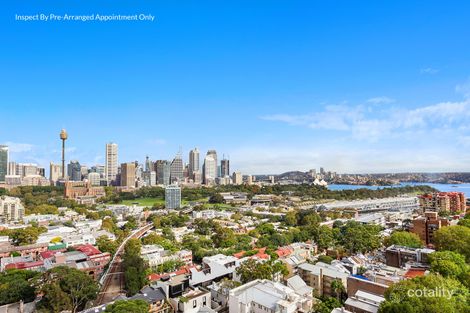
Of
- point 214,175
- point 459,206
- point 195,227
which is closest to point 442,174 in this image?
point 214,175

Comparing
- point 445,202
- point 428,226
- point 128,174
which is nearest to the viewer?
point 428,226

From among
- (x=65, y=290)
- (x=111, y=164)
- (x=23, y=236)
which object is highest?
(x=111, y=164)

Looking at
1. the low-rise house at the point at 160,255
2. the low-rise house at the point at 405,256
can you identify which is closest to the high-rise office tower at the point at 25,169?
the low-rise house at the point at 160,255

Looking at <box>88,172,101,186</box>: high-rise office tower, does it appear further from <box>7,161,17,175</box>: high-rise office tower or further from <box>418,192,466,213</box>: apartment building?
<box>418,192,466,213</box>: apartment building

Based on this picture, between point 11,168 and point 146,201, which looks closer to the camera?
point 146,201

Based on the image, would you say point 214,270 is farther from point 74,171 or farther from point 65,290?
point 74,171

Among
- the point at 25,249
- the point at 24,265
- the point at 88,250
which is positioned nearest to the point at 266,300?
the point at 88,250

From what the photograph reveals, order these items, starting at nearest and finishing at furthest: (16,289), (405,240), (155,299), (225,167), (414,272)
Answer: (155,299) → (16,289) → (414,272) → (405,240) → (225,167)

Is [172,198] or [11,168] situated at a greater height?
[11,168]
